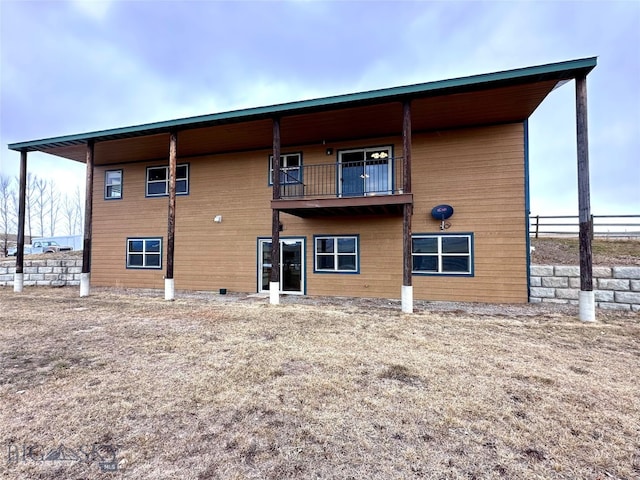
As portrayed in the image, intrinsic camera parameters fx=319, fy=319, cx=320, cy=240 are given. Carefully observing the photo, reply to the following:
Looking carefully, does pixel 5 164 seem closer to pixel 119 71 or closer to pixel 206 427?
pixel 119 71

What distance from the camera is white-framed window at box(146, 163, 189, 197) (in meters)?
11.7

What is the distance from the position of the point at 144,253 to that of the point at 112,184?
A: 329 centimetres

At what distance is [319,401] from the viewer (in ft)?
9.67

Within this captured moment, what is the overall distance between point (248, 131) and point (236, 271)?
459 centimetres

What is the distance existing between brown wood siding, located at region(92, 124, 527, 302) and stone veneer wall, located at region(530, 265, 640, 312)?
1.47ft

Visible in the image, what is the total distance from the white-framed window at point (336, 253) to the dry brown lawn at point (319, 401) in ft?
13.2

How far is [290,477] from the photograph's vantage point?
1966 mm

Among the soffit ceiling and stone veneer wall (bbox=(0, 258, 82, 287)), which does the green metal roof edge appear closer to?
the soffit ceiling

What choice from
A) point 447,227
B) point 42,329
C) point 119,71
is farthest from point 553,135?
point 119,71

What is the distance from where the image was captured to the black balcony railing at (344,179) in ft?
31.4

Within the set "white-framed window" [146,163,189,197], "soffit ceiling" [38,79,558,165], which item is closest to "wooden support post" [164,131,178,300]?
"soffit ceiling" [38,79,558,165]

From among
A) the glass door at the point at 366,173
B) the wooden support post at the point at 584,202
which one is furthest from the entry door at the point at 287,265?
the wooden support post at the point at 584,202
